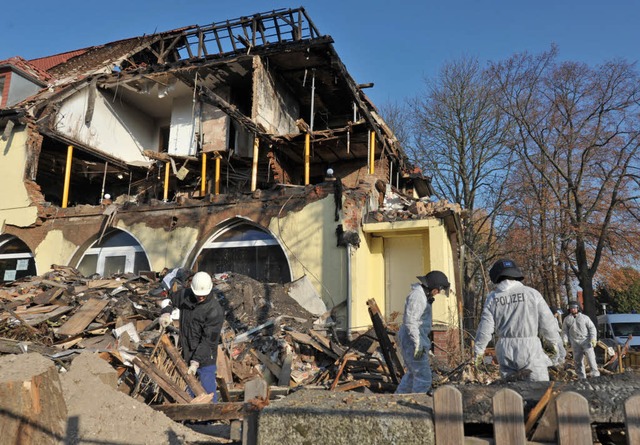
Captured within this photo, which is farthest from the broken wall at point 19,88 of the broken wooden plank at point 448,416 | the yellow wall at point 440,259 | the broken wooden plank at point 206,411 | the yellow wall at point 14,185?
the broken wooden plank at point 448,416

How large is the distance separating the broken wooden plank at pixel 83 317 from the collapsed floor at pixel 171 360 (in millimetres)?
25

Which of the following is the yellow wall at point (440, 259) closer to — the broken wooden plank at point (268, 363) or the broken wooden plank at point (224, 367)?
the broken wooden plank at point (268, 363)

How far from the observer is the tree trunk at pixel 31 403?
384 centimetres

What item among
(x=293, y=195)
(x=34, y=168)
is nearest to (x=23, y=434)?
(x=293, y=195)

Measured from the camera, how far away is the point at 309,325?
10977mm

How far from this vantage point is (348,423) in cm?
262

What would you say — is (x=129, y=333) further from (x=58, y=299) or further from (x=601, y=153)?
(x=601, y=153)

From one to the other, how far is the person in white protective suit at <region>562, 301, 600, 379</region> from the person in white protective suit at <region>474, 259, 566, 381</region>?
6.85m

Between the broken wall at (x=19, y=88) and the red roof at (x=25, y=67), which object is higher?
the red roof at (x=25, y=67)

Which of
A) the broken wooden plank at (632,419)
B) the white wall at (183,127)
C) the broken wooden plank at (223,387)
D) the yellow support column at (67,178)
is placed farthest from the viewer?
the white wall at (183,127)

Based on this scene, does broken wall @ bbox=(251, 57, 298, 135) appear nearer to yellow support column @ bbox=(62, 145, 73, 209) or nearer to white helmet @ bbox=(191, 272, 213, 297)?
yellow support column @ bbox=(62, 145, 73, 209)

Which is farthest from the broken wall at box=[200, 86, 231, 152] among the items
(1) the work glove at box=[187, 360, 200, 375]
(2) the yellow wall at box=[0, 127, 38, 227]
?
(1) the work glove at box=[187, 360, 200, 375]

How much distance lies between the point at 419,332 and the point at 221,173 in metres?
14.2

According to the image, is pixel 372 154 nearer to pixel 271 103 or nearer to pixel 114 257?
pixel 271 103
